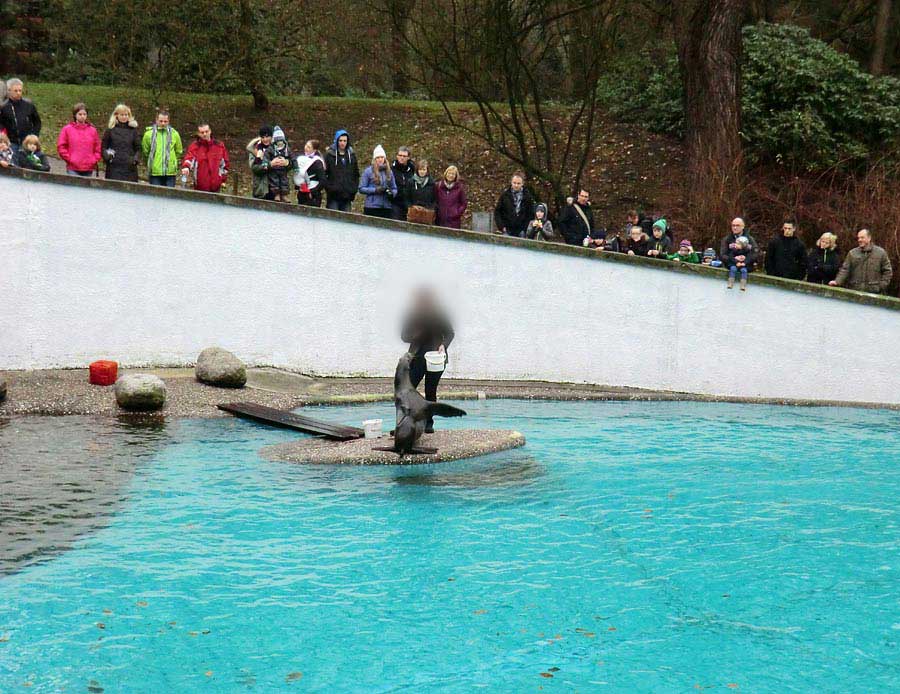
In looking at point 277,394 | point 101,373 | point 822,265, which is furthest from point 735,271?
point 101,373

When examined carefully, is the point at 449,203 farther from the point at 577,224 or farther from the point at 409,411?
the point at 409,411

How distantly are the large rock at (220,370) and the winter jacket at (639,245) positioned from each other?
6970 mm

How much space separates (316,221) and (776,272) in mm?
7998

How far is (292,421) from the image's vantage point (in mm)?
15297

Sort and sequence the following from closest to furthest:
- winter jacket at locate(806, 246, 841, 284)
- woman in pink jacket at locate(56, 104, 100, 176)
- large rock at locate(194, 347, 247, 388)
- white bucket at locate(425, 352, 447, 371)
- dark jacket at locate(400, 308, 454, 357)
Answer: white bucket at locate(425, 352, 447, 371) → dark jacket at locate(400, 308, 454, 357) → large rock at locate(194, 347, 247, 388) → woman in pink jacket at locate(56, 104, 100, 176) → winter jacket at locate(806, 246, 841, 284)

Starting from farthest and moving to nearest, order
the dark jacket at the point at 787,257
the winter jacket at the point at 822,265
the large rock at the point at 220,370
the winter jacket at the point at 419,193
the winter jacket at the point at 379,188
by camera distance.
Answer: the dark jacket at the point at 787,257, the winter jacket at the point at 822,265, the winter jacket at the point at 419,193, the winter jacket at the point at 379,188, the large rock at the point at 220,370

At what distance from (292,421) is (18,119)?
680 centimetres

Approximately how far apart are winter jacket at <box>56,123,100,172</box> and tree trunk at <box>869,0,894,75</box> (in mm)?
22271

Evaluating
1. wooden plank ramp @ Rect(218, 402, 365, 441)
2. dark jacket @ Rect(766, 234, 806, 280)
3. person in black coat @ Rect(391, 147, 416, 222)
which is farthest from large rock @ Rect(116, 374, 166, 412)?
dark jacket @ Rect(766, 234, 806, 280)

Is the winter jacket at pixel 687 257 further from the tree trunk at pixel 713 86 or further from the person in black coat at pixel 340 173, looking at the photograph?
the person in black coat at pixel 340 173

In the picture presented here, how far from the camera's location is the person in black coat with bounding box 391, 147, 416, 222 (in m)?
19.9

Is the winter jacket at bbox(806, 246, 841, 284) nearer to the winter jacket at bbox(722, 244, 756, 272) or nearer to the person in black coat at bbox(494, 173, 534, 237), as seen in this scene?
the winter jacket at bbox(722, 244, 756, 272)

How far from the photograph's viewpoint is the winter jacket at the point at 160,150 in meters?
19.0

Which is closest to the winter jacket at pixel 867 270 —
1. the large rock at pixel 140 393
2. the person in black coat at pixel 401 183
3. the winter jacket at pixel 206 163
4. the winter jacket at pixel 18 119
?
the person in black coat at pixel 401 183
